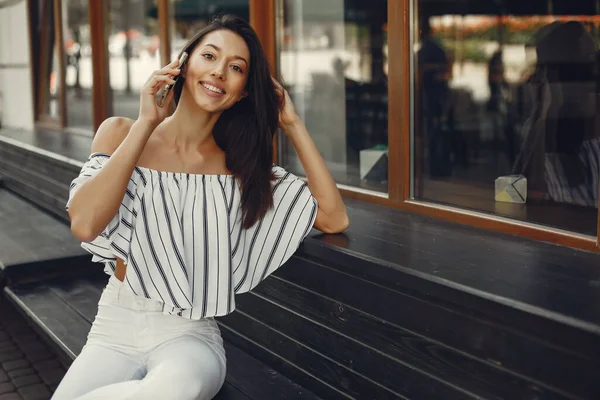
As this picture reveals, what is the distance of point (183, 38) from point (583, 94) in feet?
8.75

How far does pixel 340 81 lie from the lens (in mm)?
4898

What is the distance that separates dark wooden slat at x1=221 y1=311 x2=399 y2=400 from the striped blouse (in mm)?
436

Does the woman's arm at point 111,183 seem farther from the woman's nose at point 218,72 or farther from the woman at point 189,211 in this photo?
the woman's nose at point 218,72

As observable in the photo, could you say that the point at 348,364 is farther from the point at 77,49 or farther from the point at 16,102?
the point at 16,102

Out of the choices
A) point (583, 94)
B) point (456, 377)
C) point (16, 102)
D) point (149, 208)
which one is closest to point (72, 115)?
point (16, 102)

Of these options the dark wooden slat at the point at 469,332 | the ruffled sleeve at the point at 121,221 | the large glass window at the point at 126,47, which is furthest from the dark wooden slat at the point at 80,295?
the large glass window at the point at 126,47

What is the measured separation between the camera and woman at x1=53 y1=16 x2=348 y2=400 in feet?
8.16

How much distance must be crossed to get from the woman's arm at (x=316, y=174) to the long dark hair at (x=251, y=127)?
47 millimetres

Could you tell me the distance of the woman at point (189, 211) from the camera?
2.49 meters

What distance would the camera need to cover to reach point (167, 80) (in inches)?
102

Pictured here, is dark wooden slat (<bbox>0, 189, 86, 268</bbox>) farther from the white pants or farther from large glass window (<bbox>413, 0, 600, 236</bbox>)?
large glass window (<bbox>413, 0, 600, 236</bbox>)

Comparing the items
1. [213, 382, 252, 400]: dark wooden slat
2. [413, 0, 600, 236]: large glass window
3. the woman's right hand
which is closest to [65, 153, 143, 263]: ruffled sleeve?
the woman's right hand

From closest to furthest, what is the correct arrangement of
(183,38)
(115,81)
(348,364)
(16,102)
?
(348,364), (183,38), (115,81), (16,102)

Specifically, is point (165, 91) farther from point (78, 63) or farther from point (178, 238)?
point (78, 63)
